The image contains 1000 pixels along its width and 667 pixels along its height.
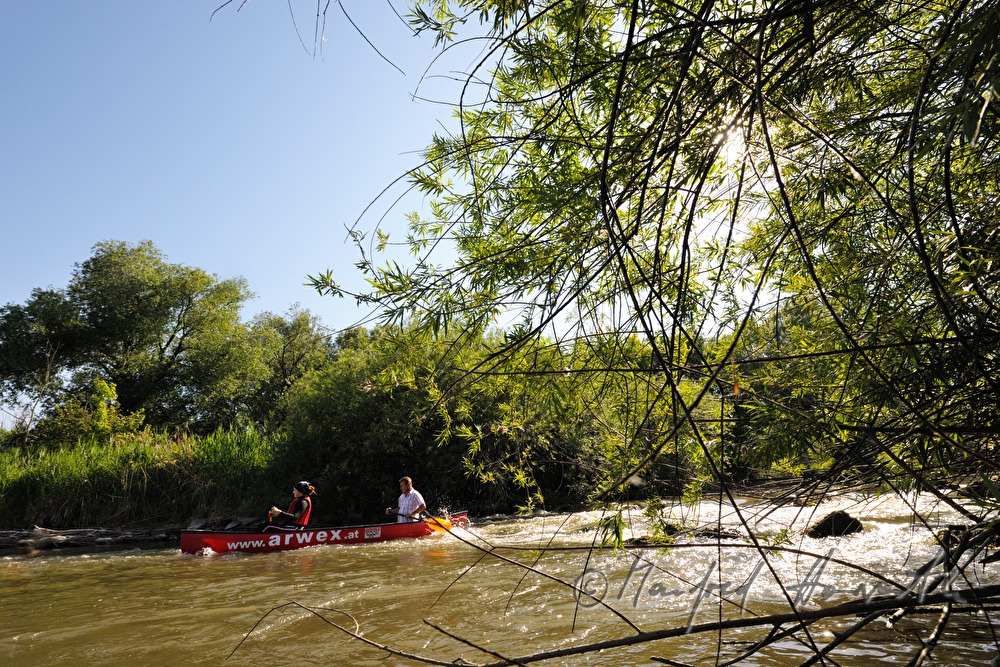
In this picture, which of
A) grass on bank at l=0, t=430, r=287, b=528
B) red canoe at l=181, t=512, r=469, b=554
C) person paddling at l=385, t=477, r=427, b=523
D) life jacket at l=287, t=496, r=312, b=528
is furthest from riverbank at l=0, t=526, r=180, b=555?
person paddling at l=385, t=477, r=427, b=523

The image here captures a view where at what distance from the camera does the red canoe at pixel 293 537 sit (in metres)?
11.7

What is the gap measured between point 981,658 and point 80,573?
1160 centimetres

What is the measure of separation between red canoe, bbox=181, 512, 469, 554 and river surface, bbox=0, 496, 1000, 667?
97 centimetres

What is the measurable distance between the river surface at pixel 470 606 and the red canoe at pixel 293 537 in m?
0.97

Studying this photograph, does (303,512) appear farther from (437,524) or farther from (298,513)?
(437,524)

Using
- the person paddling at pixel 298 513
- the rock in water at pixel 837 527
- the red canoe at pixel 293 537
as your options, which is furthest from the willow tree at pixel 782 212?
the person paddling at pixel 298 513

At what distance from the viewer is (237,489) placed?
53.5ft

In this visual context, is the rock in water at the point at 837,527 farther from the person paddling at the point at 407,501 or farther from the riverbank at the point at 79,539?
the riverbank at the point at 79,539

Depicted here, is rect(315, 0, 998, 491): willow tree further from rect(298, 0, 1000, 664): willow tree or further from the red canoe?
the red canoe

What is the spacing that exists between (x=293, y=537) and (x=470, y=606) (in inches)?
252

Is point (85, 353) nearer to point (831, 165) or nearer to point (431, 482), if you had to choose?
point (431, 482)

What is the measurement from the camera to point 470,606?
22.0ft

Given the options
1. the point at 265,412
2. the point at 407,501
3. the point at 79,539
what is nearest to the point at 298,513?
the point at 407,501

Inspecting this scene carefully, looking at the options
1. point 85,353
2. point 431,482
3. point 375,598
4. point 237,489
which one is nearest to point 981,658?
point 375,598
